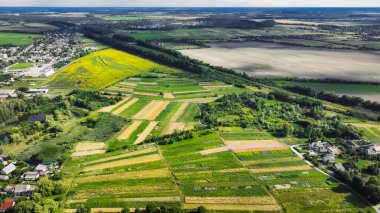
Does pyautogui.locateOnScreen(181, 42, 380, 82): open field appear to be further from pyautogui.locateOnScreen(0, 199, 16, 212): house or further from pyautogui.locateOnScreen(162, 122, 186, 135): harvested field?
pyautogui.locateOnScreen(0, 199, 16, 212): house

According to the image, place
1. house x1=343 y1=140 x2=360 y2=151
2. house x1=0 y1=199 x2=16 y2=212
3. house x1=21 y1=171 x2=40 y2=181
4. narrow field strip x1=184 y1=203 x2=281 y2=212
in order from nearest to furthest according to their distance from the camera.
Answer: house x1=0 y1=199 x2=16 y2=212 → narrow field strip x1=184 y1=203 x2=281 y2=212 → house x1=21 y1=171 x2=40 y2=181 → house x1=343 y1=140 x2=360 y2=151

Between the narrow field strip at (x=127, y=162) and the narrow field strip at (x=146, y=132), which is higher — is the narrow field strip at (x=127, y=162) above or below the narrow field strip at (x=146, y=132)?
below

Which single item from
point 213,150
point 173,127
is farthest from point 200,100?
point 213,150

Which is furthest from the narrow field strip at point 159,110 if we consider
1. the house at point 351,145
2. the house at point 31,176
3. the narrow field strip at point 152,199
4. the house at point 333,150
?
the house at point 351,145

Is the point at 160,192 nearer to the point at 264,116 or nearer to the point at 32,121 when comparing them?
the point at 264,116

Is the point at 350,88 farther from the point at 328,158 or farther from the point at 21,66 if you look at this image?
the point at 21,66

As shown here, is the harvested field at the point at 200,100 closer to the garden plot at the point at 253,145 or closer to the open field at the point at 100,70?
the garden plot at the point at 253,145

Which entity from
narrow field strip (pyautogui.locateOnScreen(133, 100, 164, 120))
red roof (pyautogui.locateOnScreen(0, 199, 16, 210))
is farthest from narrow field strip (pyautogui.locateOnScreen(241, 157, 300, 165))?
red roof (pyautogui.locateOnScreen(0, 199, 16, 210))

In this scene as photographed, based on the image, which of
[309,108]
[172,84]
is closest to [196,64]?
[172,84]
